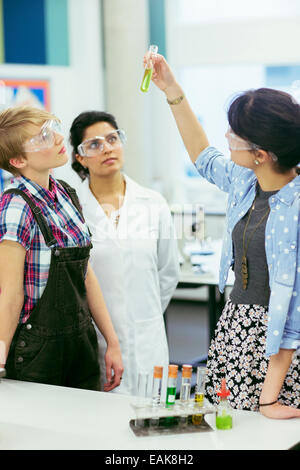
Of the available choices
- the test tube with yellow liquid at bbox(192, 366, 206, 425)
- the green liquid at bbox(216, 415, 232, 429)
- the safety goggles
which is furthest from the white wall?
the green liquid at bbox(216, 415, 232, 429)

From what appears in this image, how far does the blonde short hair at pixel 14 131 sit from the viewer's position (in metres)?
2.34

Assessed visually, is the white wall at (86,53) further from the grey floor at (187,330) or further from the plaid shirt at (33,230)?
the plaid shirt at (33,230)

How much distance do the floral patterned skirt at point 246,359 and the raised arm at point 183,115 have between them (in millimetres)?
597

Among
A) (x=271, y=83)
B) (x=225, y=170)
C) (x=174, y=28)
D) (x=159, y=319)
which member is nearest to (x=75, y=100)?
(x=174, y=28)

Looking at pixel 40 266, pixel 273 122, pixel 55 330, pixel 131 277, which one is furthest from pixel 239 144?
pixel 131 277

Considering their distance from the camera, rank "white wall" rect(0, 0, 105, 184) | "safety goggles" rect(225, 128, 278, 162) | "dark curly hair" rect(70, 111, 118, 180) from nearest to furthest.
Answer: "safety goggles" rect(225, 128, 278, 162) → "dark curly hair" rect(70, 111, 118, 180) → "white wall" rect(0, 0, 105, 184)

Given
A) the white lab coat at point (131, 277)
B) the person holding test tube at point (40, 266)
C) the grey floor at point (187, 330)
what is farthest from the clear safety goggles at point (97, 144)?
the grey floor at point (187, 330)

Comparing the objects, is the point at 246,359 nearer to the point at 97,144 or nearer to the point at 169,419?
the point at 169,419

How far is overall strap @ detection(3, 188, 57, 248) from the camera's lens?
2244 mm

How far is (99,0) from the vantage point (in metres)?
6.65

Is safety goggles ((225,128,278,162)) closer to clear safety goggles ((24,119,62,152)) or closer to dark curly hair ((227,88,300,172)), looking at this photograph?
dark curly hair ((227,88,300,172))

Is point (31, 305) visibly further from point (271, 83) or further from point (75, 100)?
point (271, 83)

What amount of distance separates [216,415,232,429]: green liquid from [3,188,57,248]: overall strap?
801mm

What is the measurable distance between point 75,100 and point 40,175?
347 cm
